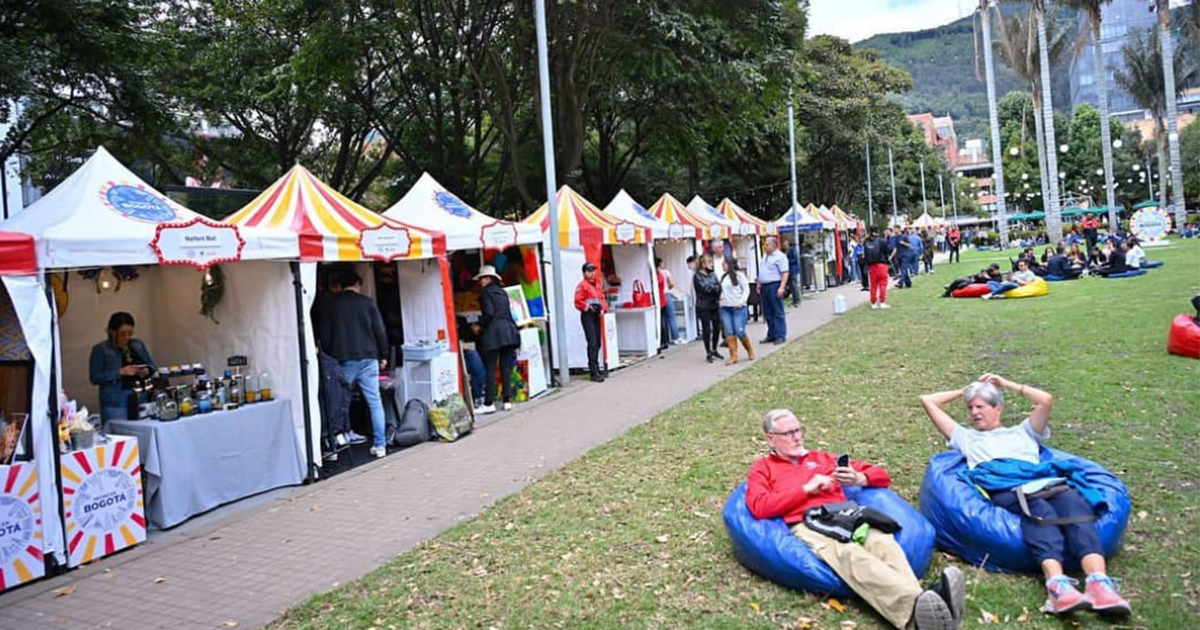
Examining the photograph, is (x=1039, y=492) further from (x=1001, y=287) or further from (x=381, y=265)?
(x=1001, y=287)

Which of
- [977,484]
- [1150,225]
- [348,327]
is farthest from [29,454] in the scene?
[1150,225]

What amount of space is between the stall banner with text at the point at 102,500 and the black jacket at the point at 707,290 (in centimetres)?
878

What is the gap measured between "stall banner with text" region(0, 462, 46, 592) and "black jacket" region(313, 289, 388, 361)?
322 centimetres

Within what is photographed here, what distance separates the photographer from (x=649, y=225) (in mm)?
16047

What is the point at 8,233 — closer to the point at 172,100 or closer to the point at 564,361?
the point at 564,361

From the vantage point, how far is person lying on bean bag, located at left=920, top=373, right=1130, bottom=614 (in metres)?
4.09

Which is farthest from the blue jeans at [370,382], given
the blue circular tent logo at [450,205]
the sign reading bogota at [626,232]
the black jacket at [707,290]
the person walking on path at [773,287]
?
the person walking on path at [773,287]

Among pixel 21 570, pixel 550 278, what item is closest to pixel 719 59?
pixel 550 278

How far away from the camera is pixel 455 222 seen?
11.5 metres

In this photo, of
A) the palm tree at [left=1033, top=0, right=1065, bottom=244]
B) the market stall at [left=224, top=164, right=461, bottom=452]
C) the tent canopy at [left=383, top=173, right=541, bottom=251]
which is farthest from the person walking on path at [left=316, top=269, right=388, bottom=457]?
the palm tree at [left=1033, top=0, right=1065, bottom=244]

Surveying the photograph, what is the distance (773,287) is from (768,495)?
420 inches

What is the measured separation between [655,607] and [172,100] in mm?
20603

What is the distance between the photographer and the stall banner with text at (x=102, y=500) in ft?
19.7

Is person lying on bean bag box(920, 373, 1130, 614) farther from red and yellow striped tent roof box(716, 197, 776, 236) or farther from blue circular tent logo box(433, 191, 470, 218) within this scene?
red and yellow striped tent roof box(716, 197, 776, 236)
